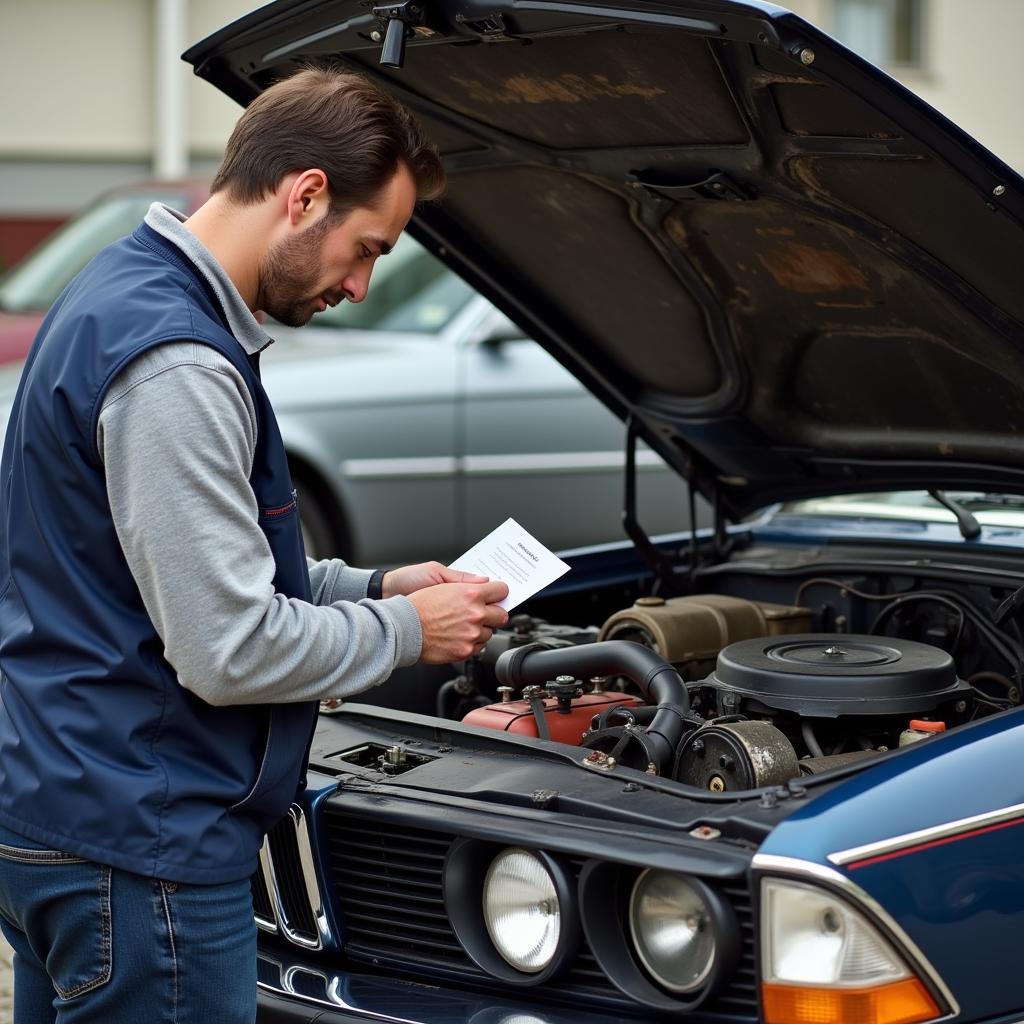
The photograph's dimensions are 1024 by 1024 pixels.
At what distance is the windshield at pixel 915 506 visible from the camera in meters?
3.61

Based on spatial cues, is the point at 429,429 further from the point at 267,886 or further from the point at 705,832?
the point at 705,832

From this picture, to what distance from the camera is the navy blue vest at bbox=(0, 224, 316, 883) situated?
1920 mm

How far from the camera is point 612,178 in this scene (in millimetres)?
3168

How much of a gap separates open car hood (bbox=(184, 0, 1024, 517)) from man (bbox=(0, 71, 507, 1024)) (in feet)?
2.15

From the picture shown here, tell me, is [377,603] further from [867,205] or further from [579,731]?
[867,205]

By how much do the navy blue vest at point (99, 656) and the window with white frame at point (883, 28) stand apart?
50.5 ft

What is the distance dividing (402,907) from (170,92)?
13215mm

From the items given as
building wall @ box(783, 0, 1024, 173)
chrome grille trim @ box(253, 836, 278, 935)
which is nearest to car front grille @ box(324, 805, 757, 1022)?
chrome grille trim @ box(253, 836, 278, 935)

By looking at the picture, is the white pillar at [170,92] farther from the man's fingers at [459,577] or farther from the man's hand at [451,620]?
the man's hand at [451,620]

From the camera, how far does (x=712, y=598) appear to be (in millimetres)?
3439

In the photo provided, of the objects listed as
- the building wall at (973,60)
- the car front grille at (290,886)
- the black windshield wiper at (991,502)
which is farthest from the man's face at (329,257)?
the building wall at (973,60)

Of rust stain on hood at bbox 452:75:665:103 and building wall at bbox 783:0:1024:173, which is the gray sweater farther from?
building wall at bbox 783:0:1024:173

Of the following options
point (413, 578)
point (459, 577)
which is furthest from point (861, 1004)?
point (413, 578)

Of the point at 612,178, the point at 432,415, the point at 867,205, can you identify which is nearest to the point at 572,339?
the point at 612,178
